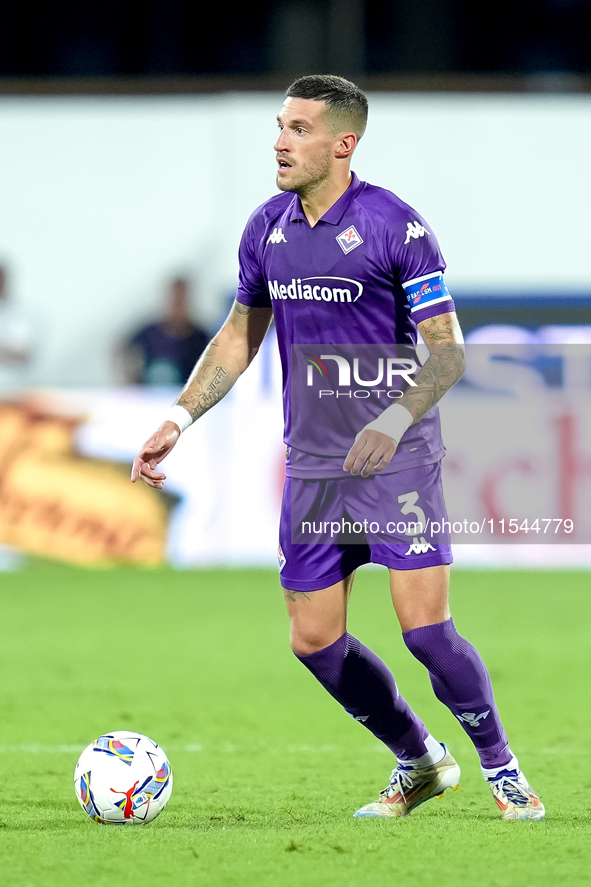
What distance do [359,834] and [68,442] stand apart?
25.7 feet

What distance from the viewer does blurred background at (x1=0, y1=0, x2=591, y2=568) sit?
11492mm

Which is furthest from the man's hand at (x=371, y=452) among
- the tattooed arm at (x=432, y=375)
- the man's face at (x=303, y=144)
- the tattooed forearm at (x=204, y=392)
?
the man's face at (x=303, y=144)

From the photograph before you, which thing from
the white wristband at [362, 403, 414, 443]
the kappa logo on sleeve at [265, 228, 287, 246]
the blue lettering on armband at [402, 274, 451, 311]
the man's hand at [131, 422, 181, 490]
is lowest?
the man's hand at [131, 422, 181, 490]

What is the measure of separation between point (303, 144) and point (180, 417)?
0.93 metres

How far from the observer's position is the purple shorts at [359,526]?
4.18m

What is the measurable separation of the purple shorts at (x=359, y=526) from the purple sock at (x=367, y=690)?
0.23 metres

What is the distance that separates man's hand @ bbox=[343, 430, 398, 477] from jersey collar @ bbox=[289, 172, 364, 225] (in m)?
0.71

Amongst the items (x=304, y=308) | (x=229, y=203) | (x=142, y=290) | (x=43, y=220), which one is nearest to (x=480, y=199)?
(x=229, y=203)

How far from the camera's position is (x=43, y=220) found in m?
14.4

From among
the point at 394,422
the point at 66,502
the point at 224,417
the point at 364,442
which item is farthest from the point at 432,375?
the point at 66,502

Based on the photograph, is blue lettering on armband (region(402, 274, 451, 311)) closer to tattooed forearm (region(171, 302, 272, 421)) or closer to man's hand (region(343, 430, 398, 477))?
man's hand (region(343, 430, 398, 477))

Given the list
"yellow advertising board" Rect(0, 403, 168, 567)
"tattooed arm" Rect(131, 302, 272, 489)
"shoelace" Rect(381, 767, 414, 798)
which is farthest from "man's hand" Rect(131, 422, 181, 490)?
"yellow advertising board" Rect(0, 403, 168, 567)

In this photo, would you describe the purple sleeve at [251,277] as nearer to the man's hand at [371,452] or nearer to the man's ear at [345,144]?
the man's ear at [345,144]

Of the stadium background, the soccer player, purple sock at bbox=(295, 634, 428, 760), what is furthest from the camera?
the stadium background
